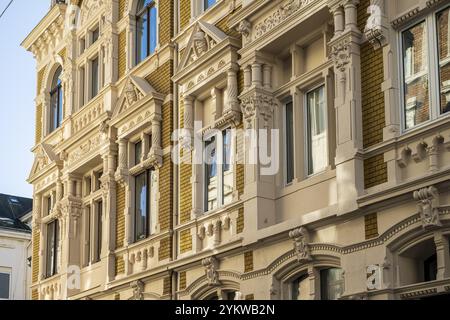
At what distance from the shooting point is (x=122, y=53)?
26.1 m

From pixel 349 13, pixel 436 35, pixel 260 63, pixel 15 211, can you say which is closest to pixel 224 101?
pixel 260 63

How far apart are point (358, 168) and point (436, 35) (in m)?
2.48

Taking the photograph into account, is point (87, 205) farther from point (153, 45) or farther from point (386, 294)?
point (386, 294)

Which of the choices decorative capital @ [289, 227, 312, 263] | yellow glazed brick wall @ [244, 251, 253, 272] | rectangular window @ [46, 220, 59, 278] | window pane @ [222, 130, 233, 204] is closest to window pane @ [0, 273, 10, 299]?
rectangular window @ [46, 220, 59, 278]

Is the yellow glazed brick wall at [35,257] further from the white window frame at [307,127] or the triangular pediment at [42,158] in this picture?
the white window frame at [307,127]

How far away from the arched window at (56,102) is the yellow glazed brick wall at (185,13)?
7.88 m

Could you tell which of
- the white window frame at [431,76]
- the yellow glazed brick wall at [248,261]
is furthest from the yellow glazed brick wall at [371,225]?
the yellow glazed brick wall at [248,261]

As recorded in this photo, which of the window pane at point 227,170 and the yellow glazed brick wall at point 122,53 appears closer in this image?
the window pane at point 227,170

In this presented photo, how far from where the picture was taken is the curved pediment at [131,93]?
24078 millimetres

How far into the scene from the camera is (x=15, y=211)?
55094 mm

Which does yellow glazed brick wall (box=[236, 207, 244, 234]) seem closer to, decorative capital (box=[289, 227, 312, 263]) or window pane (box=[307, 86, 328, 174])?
window pane (box=[307, 86, 328, 174])

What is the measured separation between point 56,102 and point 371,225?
54.1 ft

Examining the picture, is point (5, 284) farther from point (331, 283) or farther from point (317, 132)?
point (331, 283)

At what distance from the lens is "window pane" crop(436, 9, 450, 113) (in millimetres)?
15578
